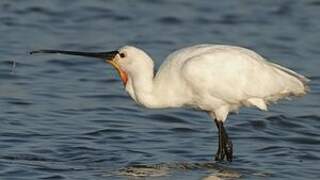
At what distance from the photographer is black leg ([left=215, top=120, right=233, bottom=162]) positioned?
46.4ft

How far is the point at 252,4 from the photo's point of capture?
2450 centimetres

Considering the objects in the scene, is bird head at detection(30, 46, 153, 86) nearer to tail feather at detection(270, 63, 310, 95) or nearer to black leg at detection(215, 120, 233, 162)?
black leg at detection(215, 120, 233, 162)

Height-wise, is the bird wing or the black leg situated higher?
the bird wing

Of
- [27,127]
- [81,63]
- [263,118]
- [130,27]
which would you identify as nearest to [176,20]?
[130,27]

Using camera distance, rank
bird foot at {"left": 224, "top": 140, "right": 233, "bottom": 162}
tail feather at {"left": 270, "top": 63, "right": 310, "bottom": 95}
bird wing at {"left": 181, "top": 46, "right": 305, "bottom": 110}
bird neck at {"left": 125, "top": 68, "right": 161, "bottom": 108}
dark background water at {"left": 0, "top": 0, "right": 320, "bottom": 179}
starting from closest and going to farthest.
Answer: dark background water at {"left": 0, "top": 0, "right": 320, "bottom": 179} → bird wing at {"left": 181, "top": 46, "right": 305, "bottom": 110} → bird neck at {"left": 125, "top": 68, "right": 161, "bottom": 108} → bird foot at {"left": 224, "top": 140, "right": 233, "bottom": 162} → tail feather at {"left": 270, "top": 63, "right": 310, "bottom": 95}

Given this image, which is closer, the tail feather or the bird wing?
the bird wing

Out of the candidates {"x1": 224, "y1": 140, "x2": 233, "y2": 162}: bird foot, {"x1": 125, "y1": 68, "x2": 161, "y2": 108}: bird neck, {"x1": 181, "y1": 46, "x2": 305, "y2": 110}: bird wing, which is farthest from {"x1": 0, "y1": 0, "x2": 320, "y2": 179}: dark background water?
{"x1": 181, "y1": 46, "x2": 305, "y2": 110}: bird wing

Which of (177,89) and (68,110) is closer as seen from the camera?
(177,89)

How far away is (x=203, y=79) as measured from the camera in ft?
45.6

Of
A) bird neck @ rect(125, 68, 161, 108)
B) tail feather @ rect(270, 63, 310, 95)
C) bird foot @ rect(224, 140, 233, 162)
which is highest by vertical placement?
tail feather @ rect(270, 63, 310, 95)

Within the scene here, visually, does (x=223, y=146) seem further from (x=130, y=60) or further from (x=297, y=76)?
(x=130, y=60)

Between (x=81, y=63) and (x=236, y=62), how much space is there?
605cm

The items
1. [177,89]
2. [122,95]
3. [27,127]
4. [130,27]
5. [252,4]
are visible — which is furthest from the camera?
[252,4]

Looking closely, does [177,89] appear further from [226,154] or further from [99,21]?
[99,21]
